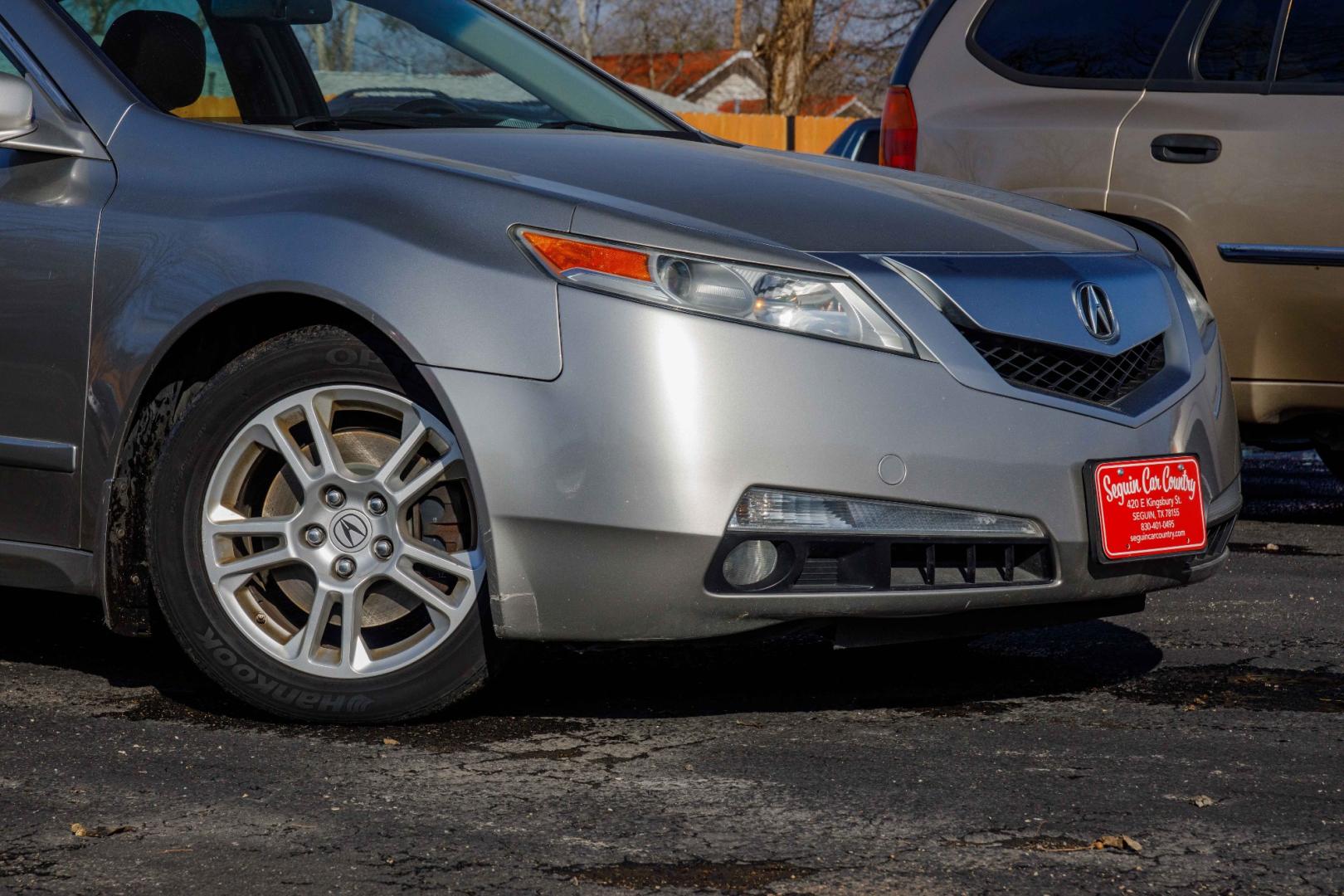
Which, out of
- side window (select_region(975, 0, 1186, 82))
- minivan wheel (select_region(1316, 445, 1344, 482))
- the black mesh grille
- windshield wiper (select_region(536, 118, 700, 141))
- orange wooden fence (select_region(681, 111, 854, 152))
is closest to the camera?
the black mesh grille

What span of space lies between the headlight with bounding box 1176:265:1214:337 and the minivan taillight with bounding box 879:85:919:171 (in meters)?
2.32

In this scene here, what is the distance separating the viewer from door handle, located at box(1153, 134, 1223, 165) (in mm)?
5684

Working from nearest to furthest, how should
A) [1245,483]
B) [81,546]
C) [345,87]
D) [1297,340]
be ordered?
[81,546] → [345,87] → [1297,340] → [1245,483]

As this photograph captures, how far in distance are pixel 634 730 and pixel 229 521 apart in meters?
0.84

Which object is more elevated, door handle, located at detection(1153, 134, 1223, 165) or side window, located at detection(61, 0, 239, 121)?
side window, located at detection(61, 0, 239, 121)

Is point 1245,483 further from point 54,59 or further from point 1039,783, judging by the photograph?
point 54,59

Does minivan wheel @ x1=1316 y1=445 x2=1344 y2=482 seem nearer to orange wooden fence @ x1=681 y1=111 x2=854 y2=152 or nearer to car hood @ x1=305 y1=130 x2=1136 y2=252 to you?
car hood @ x1=305 y1=130 x2=1136 y2=252

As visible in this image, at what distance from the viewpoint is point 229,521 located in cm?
352

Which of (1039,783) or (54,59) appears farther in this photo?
(54,59)

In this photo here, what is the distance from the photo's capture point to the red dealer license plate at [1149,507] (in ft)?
11.1

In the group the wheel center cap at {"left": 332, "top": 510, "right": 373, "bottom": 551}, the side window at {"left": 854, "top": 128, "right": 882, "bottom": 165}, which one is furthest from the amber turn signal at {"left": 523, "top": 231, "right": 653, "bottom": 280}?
the side window at {"left": 854, "top": 128, "right": 882, "bottom": 165}

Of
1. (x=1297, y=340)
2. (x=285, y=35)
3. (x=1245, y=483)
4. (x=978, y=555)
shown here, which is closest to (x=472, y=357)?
(x=978, y=555)

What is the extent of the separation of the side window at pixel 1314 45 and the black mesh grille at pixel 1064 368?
249 cm

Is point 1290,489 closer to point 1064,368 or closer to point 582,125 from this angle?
point 582,125
